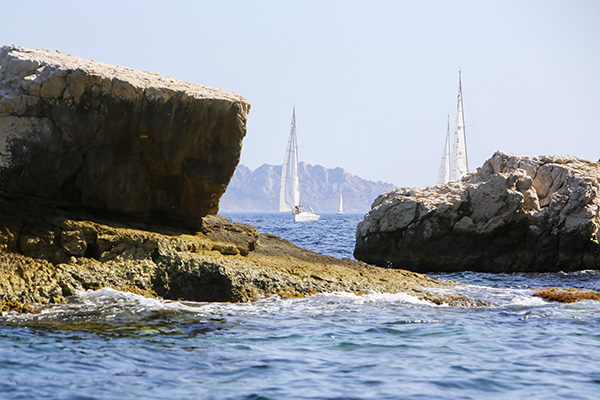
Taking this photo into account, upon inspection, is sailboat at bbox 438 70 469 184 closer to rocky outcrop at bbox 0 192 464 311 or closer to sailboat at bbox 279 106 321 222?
sailboat at bbox 279 106 321 222

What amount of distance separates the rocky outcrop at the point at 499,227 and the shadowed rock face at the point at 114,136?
9788 mm

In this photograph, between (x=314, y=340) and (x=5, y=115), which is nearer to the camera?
(x=314, y=340)

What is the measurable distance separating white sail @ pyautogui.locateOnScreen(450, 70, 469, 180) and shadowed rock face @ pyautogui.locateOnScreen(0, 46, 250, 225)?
50.0 metres

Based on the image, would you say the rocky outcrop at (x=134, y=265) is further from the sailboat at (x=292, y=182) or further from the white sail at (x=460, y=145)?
the sailboat at (x=292, y=182)

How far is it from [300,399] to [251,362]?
151 cm

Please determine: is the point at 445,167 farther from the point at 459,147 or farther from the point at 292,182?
the point at 292,182

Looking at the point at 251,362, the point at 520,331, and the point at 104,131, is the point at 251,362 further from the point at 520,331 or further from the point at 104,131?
the point at 104,131

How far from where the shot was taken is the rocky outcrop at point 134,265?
34.1 feet

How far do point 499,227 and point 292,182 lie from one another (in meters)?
69.6

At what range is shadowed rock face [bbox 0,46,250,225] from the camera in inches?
434

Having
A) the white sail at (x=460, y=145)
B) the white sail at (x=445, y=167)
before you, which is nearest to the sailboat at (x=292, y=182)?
the white sail at (x=445, y=167)

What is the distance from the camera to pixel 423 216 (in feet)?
69.1

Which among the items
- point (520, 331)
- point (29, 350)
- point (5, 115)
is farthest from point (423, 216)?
point (29, 350)

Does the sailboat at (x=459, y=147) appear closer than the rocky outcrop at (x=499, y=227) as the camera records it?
No
